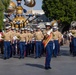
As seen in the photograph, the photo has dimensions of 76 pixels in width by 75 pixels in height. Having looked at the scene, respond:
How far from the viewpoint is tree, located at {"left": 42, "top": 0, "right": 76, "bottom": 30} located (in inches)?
2103

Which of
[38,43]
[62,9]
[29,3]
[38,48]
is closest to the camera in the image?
[38,43]

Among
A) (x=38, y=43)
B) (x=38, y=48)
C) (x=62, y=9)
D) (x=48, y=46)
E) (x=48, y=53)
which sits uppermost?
(x=62, y=9)

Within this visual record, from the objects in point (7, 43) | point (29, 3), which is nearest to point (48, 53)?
point (7, 43)

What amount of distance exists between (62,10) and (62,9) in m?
0.13

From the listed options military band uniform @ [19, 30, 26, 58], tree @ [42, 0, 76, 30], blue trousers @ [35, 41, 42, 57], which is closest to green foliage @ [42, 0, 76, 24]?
tree @ [42, 0, 76, 30]

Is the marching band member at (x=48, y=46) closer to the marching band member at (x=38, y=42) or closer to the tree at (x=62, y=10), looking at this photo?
the marching band member at (x=38, y=42)

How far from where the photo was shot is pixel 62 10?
53.6 meters

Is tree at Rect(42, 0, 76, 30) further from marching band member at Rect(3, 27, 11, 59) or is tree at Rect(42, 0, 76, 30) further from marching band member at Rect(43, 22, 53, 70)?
marching band member at Rect(43, 22, 53, 70)

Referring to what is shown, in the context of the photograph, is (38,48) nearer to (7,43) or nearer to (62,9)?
(7,43)

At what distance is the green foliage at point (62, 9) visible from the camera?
53.4m

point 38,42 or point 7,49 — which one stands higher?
point 38,42

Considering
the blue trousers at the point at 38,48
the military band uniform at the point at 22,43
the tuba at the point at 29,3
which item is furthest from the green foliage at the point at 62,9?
the military band uniform at the point at 22,43

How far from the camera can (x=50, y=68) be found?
1461 cm

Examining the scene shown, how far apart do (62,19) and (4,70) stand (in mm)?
38856
